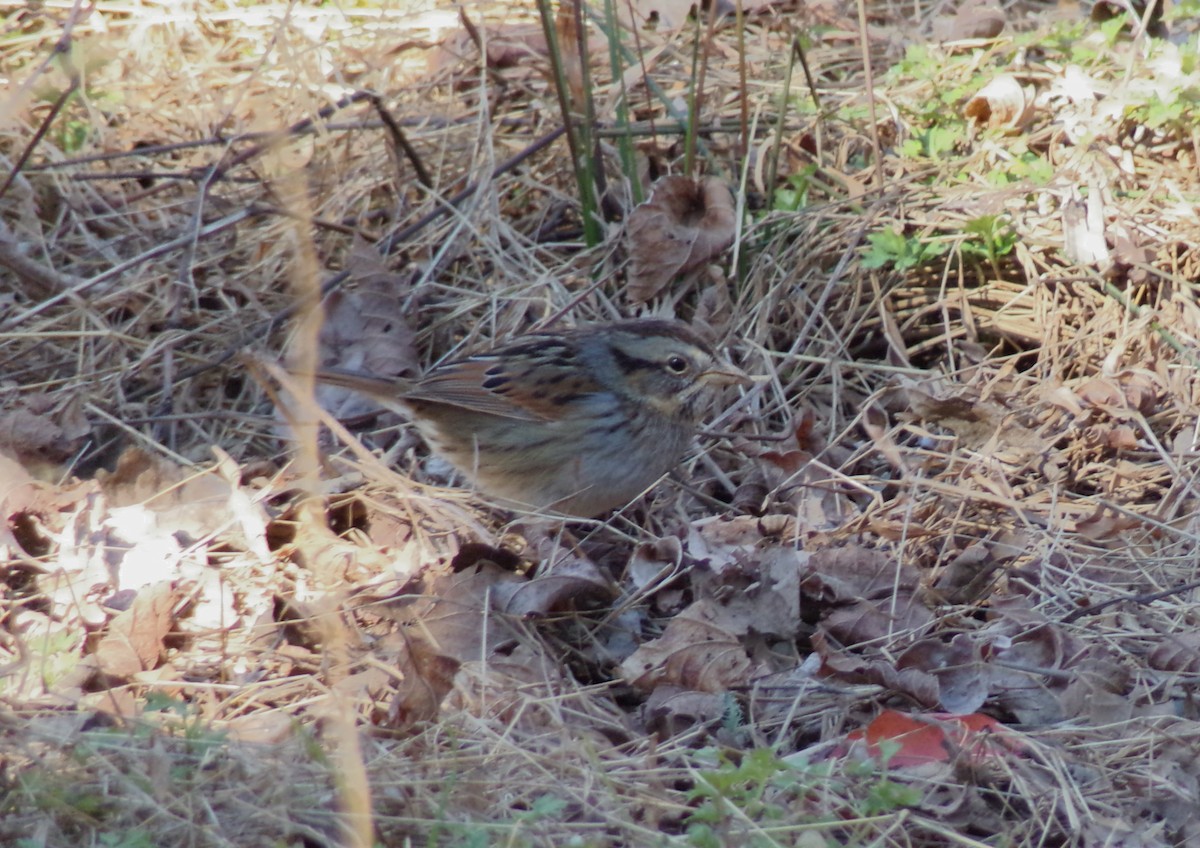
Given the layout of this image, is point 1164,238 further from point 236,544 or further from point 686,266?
point 236,544

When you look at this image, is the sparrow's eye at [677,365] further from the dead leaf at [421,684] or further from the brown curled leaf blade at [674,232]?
the dead leaf at [421,684]

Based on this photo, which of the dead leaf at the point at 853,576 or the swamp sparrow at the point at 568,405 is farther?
the swamp sparrow at the point at 568,405

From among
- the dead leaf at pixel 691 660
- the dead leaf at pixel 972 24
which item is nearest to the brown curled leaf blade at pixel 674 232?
the dead leaf at pixel 972 24

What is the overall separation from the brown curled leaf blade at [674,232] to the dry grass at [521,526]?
0.14 meters

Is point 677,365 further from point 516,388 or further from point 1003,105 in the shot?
point 1003,105

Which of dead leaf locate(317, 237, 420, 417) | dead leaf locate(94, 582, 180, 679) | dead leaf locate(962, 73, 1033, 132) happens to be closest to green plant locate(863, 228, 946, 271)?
dead leaf locate(962, 73, 1033, 132)

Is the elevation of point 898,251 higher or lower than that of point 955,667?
higher

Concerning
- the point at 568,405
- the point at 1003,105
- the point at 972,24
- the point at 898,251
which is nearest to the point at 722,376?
the point at 568,405

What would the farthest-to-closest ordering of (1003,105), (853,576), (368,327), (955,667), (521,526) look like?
1. (1003,105)
2. (368,327)
3. (521,526)
4. (853,576)
5. (955,667)

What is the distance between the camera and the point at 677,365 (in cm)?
548

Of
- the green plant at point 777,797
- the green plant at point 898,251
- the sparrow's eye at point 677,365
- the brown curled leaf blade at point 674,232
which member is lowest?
the green plant at point 777,797

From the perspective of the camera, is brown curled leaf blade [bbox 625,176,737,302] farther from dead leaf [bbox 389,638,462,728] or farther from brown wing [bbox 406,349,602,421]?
dead leaf [bbox 389,638,462,728]

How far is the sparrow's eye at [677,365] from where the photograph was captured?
5.47 m

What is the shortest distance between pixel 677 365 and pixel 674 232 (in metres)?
0.87
